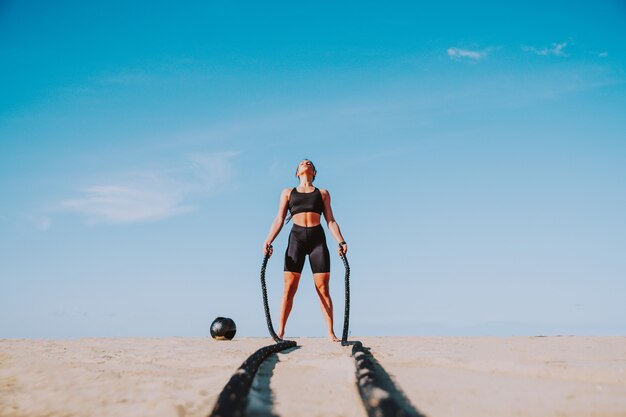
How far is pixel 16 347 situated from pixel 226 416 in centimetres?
554

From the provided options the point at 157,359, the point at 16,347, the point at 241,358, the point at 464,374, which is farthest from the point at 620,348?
the point at 16,347

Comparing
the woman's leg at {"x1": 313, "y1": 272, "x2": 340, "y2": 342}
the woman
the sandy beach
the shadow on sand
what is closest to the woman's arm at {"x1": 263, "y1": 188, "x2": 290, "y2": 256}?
the woman

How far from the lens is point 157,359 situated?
566cm

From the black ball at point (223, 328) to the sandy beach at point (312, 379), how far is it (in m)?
1.79

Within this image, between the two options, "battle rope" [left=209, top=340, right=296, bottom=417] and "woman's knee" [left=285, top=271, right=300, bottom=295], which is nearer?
"battle rope" [left=209, top=340, right=296, bottom=417]

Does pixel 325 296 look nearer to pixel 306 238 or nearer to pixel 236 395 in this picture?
pixel 306 238

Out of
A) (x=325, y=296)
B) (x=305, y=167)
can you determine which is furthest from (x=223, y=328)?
(x=305, y=167)

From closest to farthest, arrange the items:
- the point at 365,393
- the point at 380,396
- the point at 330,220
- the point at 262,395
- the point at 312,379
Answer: the point at 380,396
the point at 365,393
the point at 262,395
the point at 312,379
the point at 330,220

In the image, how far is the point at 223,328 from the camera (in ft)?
28.1

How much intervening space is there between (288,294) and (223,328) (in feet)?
5.03

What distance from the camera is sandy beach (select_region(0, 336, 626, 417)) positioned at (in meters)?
3.50

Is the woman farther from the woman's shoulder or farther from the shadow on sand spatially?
the shadow on sand

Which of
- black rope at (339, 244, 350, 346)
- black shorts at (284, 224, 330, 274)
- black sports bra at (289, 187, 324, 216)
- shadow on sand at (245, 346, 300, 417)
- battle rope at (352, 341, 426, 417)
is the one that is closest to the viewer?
battle rope at (352, 341, 426, 417)

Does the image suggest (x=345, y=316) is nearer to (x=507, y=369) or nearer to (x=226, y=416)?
(x=507, y=369)
